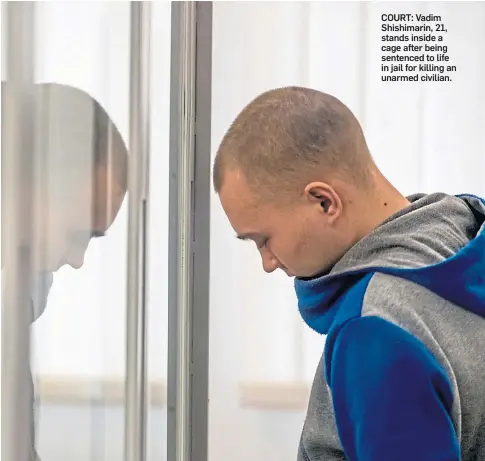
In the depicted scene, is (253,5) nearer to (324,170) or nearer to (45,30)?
(324,170)

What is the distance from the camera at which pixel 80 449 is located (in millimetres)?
537

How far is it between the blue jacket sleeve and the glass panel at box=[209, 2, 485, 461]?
0.73 metres

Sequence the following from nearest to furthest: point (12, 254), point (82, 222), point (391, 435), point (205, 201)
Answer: point (12, 254)
point (82, 222)
point (391, 435)
point (205, 201)

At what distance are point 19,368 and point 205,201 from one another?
0.95 m

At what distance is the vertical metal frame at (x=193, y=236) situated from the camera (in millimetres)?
1174

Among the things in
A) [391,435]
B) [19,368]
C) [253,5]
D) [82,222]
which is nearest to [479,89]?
[253,5]

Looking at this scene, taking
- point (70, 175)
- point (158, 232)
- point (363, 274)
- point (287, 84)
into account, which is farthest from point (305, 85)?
point (70, 175)

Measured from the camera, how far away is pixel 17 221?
0.41 metres

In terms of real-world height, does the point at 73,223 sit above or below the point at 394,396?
above

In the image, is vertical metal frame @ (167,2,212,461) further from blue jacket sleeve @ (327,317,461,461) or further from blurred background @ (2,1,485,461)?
blue jacket sleeve @ (327,317,461,461)

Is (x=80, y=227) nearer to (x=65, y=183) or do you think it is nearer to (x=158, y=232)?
(x=65, y=183)

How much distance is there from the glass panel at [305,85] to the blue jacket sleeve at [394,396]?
0.73 meters

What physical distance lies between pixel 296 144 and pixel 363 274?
0.50 ft

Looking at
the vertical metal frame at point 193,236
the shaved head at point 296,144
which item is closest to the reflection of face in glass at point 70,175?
the shaved head at point 296,144
